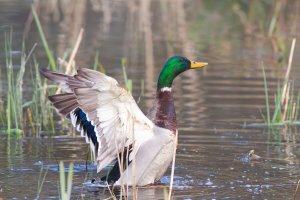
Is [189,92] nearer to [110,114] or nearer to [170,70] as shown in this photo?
[170,70]

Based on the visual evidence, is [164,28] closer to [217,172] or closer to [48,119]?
[48,119]

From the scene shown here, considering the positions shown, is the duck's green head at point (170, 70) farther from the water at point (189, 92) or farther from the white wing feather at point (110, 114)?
the water at point (189, 92)

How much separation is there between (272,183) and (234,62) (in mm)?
7013

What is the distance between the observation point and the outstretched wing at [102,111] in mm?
7113

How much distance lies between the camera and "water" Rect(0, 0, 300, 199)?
299 inches

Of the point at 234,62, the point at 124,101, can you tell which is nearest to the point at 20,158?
the point at 124,101

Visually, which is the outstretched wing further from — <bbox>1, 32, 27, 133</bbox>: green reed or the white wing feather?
<bbox>1, 32, 27, 133</bbox>: green reed

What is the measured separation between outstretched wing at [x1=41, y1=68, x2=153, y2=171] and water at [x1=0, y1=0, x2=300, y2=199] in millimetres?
429

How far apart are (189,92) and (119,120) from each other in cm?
462

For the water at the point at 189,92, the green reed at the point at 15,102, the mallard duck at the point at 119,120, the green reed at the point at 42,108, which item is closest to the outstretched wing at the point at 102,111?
the mallard duck at the point at 119,120

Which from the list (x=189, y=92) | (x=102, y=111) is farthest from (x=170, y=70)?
(x=189, y=92)

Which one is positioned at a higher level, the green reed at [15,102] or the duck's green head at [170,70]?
the duck's green head at [170,70]

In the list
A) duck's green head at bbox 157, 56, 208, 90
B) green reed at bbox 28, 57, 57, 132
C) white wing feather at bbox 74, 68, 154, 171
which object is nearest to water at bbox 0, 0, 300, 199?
green reed at bbox 28, 57, 57, 132

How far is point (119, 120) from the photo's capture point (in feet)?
24.3
